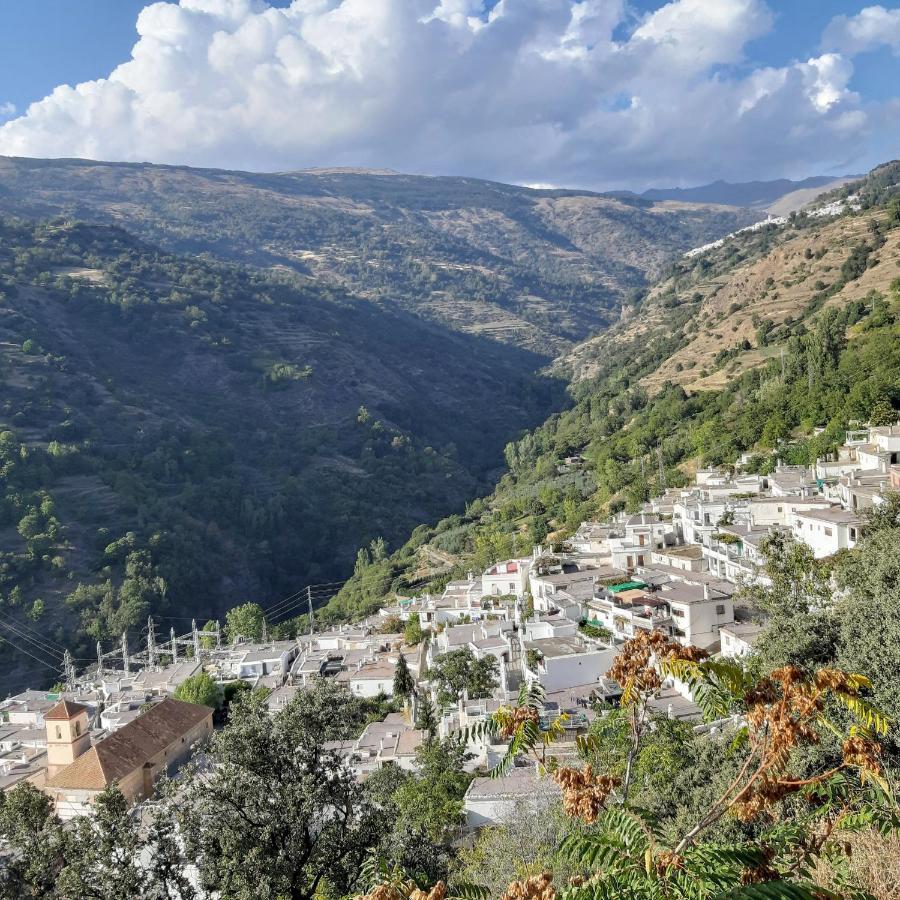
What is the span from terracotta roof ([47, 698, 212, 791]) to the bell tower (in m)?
1.22

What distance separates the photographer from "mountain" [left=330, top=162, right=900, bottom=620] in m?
40.6

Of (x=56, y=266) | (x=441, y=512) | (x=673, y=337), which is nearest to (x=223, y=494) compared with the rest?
(x=441, y=512)

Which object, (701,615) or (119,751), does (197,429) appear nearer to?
(119,751)

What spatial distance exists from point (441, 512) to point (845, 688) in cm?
7737

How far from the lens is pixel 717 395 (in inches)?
2084

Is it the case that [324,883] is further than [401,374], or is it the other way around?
[401,374]

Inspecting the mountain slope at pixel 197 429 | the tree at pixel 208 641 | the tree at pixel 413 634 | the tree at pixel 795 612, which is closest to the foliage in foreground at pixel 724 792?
the tree at pixel 795 612

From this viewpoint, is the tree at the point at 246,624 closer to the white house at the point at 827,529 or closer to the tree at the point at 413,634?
the tree at the point at 413,634

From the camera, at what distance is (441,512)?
80750 millimetres

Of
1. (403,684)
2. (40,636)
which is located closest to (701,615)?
(403,684)

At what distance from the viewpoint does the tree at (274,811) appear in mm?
8602

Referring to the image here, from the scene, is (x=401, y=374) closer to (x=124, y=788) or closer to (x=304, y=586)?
(x=304, y=586)

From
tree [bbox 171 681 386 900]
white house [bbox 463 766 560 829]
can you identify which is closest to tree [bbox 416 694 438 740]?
white house [bbox 463 766 560 829]

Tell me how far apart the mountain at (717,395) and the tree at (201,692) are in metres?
16.3
